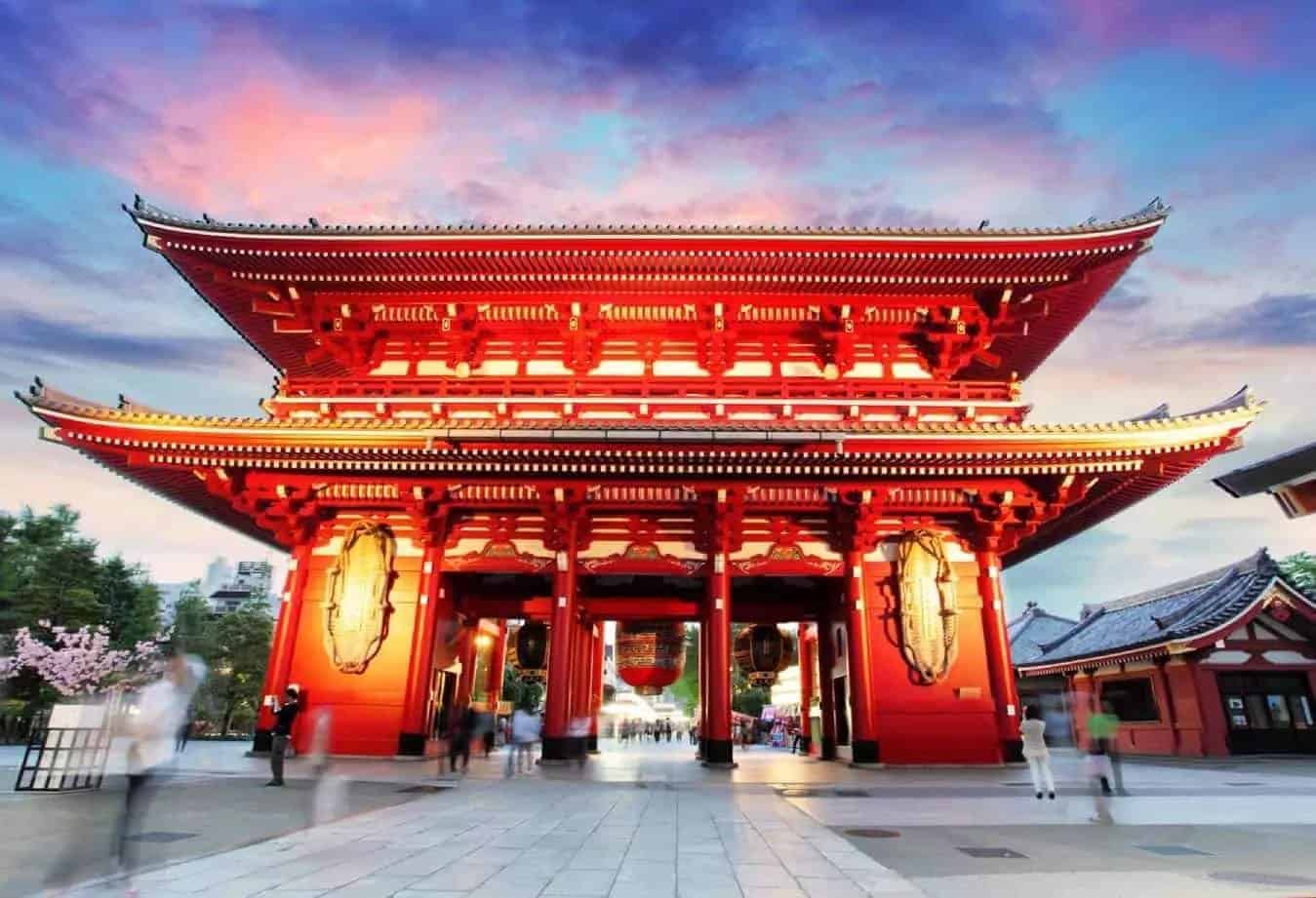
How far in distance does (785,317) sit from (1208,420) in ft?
29.3

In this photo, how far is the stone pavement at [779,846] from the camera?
17.9 feet

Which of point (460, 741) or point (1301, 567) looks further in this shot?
point (1301, 567)

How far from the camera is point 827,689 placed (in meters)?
18.9

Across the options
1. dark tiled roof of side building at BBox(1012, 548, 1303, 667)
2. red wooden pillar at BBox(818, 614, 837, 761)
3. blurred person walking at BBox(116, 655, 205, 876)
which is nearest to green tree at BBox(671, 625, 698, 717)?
dark tiled roof of side building at BBox(1012, 548, 1303, 667)

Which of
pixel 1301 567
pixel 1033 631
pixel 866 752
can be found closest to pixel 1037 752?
pixel 866 752

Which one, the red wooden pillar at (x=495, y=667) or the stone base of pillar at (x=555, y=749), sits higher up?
the red wooden pillar at (x=495, y=667)

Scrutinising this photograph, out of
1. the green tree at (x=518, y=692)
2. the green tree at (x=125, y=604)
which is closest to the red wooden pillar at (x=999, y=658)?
the green tree at (x=518, y=692)

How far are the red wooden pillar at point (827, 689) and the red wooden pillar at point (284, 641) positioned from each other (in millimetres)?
13160

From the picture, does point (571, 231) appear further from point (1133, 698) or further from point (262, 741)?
point (1133, 698)

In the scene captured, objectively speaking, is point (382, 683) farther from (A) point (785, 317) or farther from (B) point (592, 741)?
(A) point (785, 317)

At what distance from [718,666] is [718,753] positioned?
5.97 ft

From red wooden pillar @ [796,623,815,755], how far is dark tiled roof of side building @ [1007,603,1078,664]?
16587mm

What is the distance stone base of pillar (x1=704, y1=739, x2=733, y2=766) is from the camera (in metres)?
15.3

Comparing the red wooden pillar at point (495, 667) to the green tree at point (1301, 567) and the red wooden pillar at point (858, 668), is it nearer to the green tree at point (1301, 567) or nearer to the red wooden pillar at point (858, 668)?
the red wooden pillar at point (858, 668)
